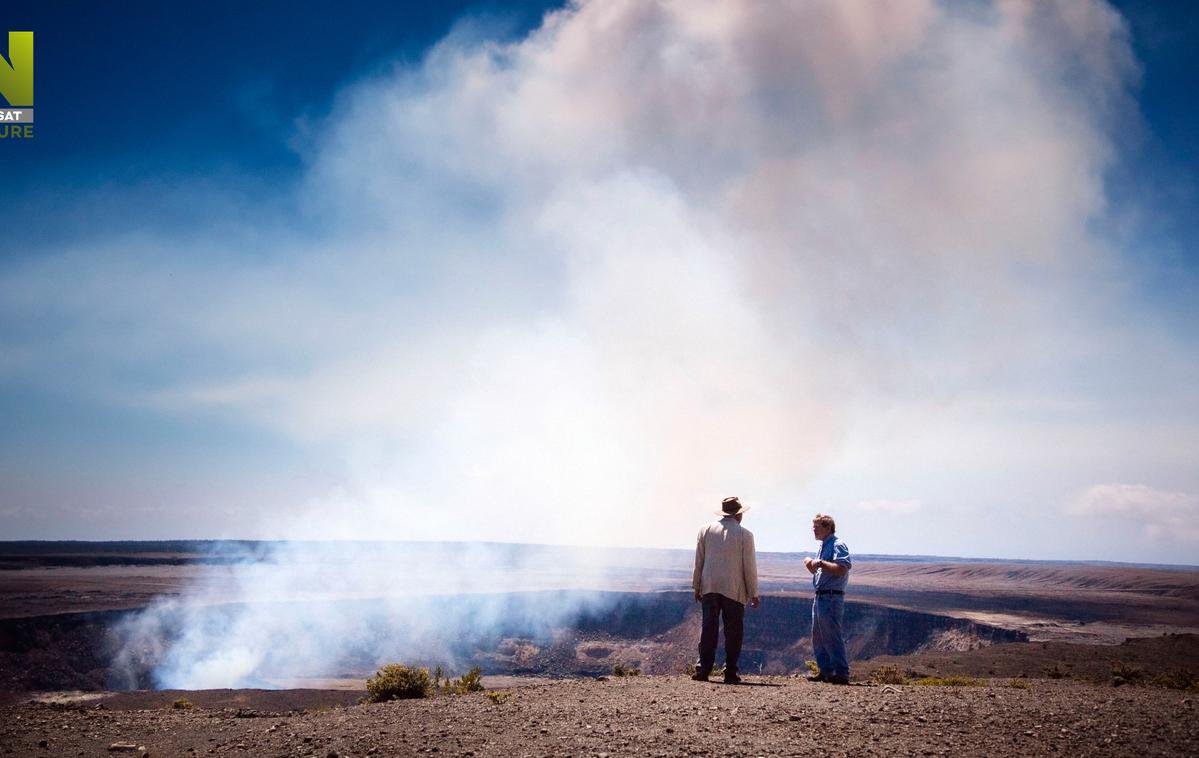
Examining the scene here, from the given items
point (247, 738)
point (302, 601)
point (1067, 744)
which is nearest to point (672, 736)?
point (1067, 744)

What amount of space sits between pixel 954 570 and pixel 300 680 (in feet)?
446

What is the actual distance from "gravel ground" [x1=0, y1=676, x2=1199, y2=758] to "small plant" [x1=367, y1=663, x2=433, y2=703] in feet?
5.55

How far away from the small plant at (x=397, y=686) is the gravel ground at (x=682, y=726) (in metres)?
1.69

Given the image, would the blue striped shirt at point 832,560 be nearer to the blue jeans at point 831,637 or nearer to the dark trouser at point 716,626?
the blue jeans at point 831,637

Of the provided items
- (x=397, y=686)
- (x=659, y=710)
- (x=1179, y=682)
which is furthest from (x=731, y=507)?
(x=1179, y=682)

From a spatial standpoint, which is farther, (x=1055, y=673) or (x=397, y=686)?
(x=1055, y=673)

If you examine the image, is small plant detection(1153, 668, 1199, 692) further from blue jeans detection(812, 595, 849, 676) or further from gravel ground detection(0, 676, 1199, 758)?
blue jeans detection(812, 595, 849, 676)

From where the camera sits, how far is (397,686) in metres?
9.98

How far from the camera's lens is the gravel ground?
522 centimetres

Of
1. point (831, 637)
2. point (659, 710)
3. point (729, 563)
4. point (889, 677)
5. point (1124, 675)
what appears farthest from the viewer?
point (1124, 675)

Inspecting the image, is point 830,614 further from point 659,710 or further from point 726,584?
point 659,710

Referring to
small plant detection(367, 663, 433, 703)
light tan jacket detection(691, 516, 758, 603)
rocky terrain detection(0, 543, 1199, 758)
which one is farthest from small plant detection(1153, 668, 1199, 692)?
small plant detection(367, 663, 433, 703)

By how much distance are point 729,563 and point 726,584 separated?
0.91ft

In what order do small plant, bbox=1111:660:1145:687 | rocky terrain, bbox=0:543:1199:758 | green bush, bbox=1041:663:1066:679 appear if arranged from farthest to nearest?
green bush, bbox=1041:663:1066:679
small plant, bbox=1111:660:1145:687
rocky terrain, bbox=0:543:1199:758
